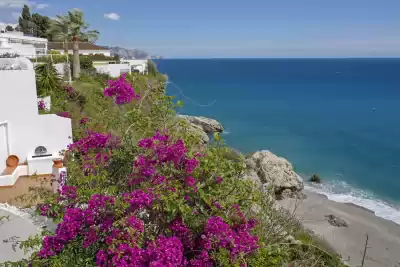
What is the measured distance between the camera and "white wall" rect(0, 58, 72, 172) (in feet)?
36.0

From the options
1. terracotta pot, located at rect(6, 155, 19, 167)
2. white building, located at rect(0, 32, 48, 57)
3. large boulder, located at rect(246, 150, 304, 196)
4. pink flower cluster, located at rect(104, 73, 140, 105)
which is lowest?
large boulder, located at rect(246, 150, 304, 196)

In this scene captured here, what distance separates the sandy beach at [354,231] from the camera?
16484 millimetres

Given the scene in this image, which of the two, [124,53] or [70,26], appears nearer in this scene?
[70,26]

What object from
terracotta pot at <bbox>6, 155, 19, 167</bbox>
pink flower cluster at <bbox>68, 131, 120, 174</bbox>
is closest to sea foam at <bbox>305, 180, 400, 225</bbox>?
terracotta pot at <bbox>6, 155, 19, 167</bbox>

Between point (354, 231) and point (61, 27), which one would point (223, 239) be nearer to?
point (354, 231)

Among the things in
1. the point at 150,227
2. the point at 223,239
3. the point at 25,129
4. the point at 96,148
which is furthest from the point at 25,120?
the point at 223,239

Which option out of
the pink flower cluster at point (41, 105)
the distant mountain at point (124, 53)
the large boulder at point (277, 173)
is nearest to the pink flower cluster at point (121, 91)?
the pink flower cluster at point (41, 105)

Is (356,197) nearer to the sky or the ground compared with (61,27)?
nearer to the ground

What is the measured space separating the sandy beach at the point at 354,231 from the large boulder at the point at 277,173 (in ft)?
2.99

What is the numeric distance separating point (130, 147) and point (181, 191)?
1.46 metres

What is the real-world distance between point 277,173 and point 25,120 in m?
15.1

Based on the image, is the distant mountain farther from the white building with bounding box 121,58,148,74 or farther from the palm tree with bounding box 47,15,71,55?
the palm tree with bounding box 47,15,71,55

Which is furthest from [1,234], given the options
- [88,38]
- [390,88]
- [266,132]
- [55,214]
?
[390,88]

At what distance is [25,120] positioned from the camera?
11211 millimetres
